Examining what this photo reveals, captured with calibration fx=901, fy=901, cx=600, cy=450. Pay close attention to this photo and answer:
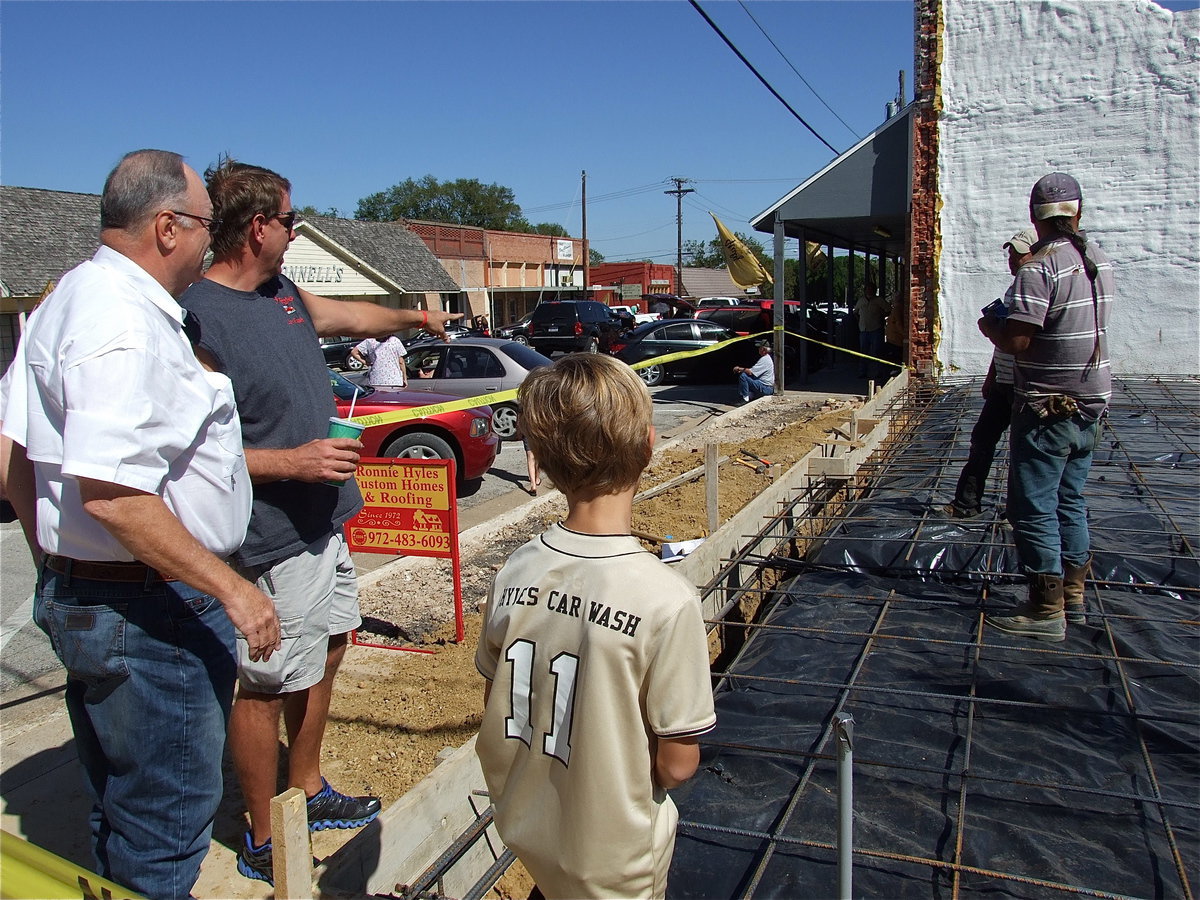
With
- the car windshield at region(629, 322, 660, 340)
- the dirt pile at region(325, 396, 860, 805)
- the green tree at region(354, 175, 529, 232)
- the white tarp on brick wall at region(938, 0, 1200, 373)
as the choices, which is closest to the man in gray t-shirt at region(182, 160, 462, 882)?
the dirt pile at region(325, 396, 860, 805)

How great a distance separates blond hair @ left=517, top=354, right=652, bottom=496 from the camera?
1711 mm

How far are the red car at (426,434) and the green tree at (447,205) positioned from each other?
93639 millimetres

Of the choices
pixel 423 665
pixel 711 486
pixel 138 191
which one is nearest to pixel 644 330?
pixel 711 486

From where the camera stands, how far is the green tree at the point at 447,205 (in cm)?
10019

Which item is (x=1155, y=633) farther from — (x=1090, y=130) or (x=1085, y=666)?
(x=1090, y=130)

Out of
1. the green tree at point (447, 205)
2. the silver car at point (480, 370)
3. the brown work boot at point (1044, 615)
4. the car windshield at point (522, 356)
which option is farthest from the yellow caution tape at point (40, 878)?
the green tree at point (447, 205)

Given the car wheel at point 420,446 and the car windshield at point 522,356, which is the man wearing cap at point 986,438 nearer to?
the car wheel at point 420,446

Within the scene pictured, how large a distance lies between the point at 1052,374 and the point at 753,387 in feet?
43.4

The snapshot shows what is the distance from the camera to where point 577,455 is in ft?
5.65

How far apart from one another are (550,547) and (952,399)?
32.2 feet

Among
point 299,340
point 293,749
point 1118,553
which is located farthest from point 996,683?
point 299,340

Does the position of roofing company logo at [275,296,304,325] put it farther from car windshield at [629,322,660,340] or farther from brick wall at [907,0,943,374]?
car windshield at [629,322,660,340]

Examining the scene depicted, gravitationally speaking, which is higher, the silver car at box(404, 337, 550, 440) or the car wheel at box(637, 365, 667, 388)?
the silver car at box(404, 337, 550, 440)

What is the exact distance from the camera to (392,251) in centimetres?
4222
